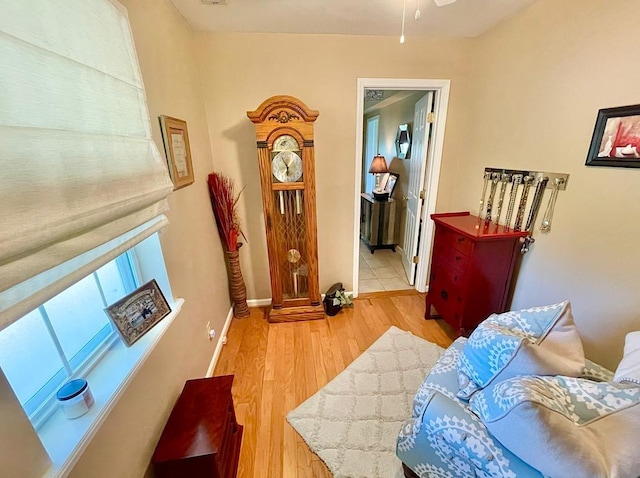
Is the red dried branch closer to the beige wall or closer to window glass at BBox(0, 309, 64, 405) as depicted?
the beige wall

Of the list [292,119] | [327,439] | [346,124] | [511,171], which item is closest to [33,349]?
[327,439]

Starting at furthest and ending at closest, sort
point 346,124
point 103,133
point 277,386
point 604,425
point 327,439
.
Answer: point 346,124 → point 277,386 → point 327,439 → point 103,133 → point 604,425

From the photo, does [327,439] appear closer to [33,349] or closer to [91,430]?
[91,430]

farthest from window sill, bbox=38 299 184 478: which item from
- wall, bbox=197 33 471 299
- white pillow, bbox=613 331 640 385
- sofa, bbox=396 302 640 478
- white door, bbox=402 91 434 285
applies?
white door, bbox=402 91 434 285

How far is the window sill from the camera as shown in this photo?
0.69 meters

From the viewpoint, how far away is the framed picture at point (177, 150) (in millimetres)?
1412

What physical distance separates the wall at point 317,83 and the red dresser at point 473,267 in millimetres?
826

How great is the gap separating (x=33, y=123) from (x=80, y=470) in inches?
36.3

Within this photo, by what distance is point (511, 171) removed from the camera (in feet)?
6.54

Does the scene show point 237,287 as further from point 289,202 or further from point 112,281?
point 112,281

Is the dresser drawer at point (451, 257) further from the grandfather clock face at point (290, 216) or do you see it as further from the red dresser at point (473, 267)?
the grandfather clock face at point (290, 216)

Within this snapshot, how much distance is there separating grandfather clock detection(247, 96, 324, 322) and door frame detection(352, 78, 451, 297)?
1.77 feet

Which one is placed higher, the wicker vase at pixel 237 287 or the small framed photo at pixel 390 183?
the small framed photo at pixel 390 183

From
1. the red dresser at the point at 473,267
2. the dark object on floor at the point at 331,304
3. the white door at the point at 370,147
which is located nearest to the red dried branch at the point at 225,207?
the dark object on floor at the point at 331,304
